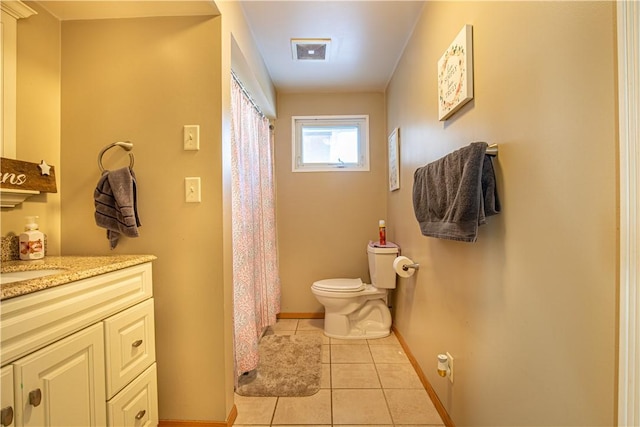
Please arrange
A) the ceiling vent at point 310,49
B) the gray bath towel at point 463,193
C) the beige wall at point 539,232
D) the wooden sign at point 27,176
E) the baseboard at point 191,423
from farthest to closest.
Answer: the ceiling vent at point 310,49
the baseboard at point 191,423
the wooden sign at point 27,176
the gray bath towel at point 463,193
the beige wall at point 539,232

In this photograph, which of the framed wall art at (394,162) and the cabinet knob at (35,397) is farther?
the framed wall art at (394,162)

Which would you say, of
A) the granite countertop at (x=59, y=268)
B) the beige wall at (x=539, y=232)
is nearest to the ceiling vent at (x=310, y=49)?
the beige wall at (x=539, y=232)

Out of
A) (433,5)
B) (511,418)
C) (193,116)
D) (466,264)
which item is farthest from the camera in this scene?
(433,5)

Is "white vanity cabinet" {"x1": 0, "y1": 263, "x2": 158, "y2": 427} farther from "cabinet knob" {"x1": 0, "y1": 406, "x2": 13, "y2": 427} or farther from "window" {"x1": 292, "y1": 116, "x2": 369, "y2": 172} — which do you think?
"window" {"x1": 292, "y1": 116, "x2": 369, "y2": 172}

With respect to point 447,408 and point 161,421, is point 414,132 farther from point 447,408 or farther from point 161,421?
point 161,421

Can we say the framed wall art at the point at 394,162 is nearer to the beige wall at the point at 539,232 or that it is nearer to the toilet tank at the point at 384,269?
the toilet tank at the point at 384,269

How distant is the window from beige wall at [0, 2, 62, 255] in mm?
1816

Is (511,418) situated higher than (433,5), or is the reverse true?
(433,5)

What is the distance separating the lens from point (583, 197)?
0.63 m

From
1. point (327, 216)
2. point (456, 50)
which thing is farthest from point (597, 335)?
point (327, 216)

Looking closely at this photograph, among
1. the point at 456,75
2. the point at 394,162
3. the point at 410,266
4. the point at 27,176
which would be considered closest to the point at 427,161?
the point at 456,75

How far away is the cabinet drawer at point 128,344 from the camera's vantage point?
98cm

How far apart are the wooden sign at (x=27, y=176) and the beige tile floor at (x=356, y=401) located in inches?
56.8

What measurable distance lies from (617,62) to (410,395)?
1696 mm
